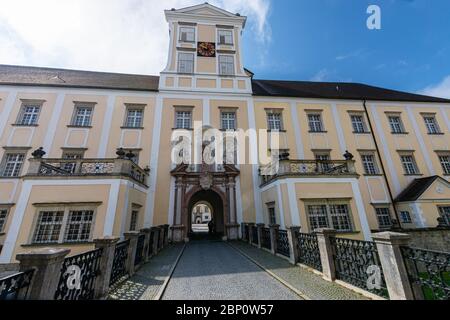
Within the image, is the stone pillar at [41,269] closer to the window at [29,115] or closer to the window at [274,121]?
the window at [274,121]

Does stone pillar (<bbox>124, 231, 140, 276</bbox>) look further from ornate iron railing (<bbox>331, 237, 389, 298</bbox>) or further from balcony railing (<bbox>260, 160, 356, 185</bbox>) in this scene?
balcony railing (<bbox>260, 160, 356, 185</bbox>)

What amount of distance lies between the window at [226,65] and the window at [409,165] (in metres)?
16.1

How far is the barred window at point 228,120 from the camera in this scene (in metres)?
15.2

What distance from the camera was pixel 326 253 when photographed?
16.9 feet

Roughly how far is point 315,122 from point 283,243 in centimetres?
1199

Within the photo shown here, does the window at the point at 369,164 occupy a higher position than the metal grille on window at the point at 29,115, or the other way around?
the metal grille on window at the point at 29,115

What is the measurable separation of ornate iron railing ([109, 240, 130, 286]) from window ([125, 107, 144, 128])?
34.8 ft

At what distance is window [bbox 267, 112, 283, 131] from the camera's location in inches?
610

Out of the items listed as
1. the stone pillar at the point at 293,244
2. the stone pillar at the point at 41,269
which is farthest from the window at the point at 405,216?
the stone pillar at the point at 41,269

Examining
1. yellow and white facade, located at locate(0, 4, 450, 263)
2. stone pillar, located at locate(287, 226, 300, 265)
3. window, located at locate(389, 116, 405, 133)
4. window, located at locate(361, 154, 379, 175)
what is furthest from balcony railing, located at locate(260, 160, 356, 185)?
window, located at locate(389, 116, 405, 133)

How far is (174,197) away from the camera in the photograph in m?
12.8

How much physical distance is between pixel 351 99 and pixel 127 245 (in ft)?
64.8

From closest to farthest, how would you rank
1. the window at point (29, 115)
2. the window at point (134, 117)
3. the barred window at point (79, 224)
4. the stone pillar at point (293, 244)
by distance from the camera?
the stone pillar at point (293, 244), the barred window at point (79, 224), the window at point (29, 115), the window at point (134, 117)
